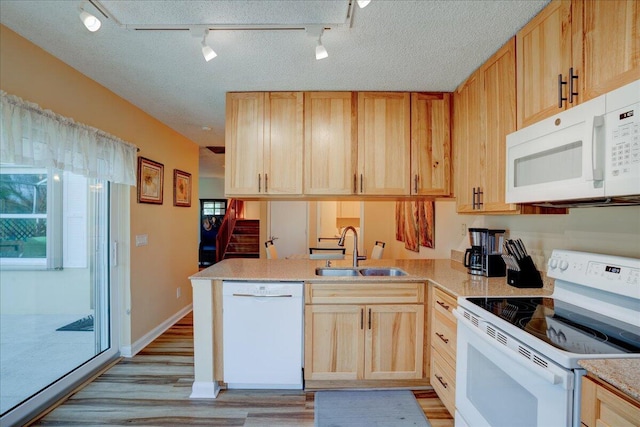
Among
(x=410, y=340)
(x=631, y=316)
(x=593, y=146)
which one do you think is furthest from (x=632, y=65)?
(x=410, y=340)

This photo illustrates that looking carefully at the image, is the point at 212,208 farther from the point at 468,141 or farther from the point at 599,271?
the point at 599,271

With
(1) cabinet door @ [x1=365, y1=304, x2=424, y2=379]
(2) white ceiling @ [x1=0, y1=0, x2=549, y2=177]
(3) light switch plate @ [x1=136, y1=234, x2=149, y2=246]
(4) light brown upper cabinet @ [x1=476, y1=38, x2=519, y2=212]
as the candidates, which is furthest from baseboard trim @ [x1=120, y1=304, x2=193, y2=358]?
(4) light brown upper cabinet @ [x1=476, y1=38, x2=519, y2=212]

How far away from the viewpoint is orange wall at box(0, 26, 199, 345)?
1.86m

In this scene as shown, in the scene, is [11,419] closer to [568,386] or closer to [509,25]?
[568,386]

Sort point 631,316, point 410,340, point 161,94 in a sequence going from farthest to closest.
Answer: point 161,94
point 410,340
point 631,316

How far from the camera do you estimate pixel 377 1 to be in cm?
151

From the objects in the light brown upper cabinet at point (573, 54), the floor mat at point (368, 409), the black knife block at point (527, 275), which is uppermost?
the light brown upper cabinet at point (573, 54)

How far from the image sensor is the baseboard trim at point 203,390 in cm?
220

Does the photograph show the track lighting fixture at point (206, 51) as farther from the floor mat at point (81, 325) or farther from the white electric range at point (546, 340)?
the floor mat at point (81, 325)

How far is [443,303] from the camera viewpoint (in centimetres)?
200

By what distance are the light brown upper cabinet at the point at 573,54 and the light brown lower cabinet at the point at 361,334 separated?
1391 millimetres

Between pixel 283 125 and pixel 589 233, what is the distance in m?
2.18

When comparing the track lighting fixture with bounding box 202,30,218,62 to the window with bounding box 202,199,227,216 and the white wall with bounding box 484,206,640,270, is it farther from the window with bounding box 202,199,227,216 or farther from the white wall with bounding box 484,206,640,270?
the window with bounding box 202,199,227,216

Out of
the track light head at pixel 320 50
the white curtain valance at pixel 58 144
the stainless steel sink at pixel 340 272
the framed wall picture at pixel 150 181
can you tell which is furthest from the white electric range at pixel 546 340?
the framed wall picture at pixel 150 181
